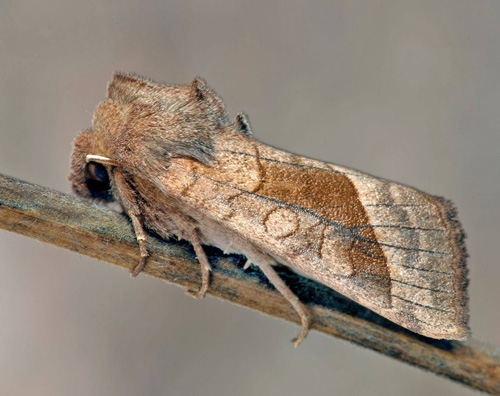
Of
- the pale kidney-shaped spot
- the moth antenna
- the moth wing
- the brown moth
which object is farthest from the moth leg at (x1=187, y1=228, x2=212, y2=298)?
the moth antenna

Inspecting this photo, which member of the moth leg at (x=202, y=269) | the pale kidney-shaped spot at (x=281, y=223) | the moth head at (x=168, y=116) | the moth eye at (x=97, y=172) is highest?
the moth head at (x=168, y=116)

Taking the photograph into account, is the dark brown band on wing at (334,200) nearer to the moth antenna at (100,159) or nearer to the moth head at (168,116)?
the moth head at (168,116)

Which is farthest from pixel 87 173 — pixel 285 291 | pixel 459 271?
pixel 459 271

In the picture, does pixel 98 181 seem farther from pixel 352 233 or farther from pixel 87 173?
pixel 352 233

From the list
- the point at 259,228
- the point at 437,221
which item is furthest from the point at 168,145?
the point at 437,221

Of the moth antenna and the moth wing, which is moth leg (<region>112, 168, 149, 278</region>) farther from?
the moth wing

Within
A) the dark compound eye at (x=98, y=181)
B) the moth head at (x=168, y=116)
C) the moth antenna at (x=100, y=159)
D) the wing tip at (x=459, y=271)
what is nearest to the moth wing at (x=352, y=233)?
the wing tip at (x=459, y=271)
